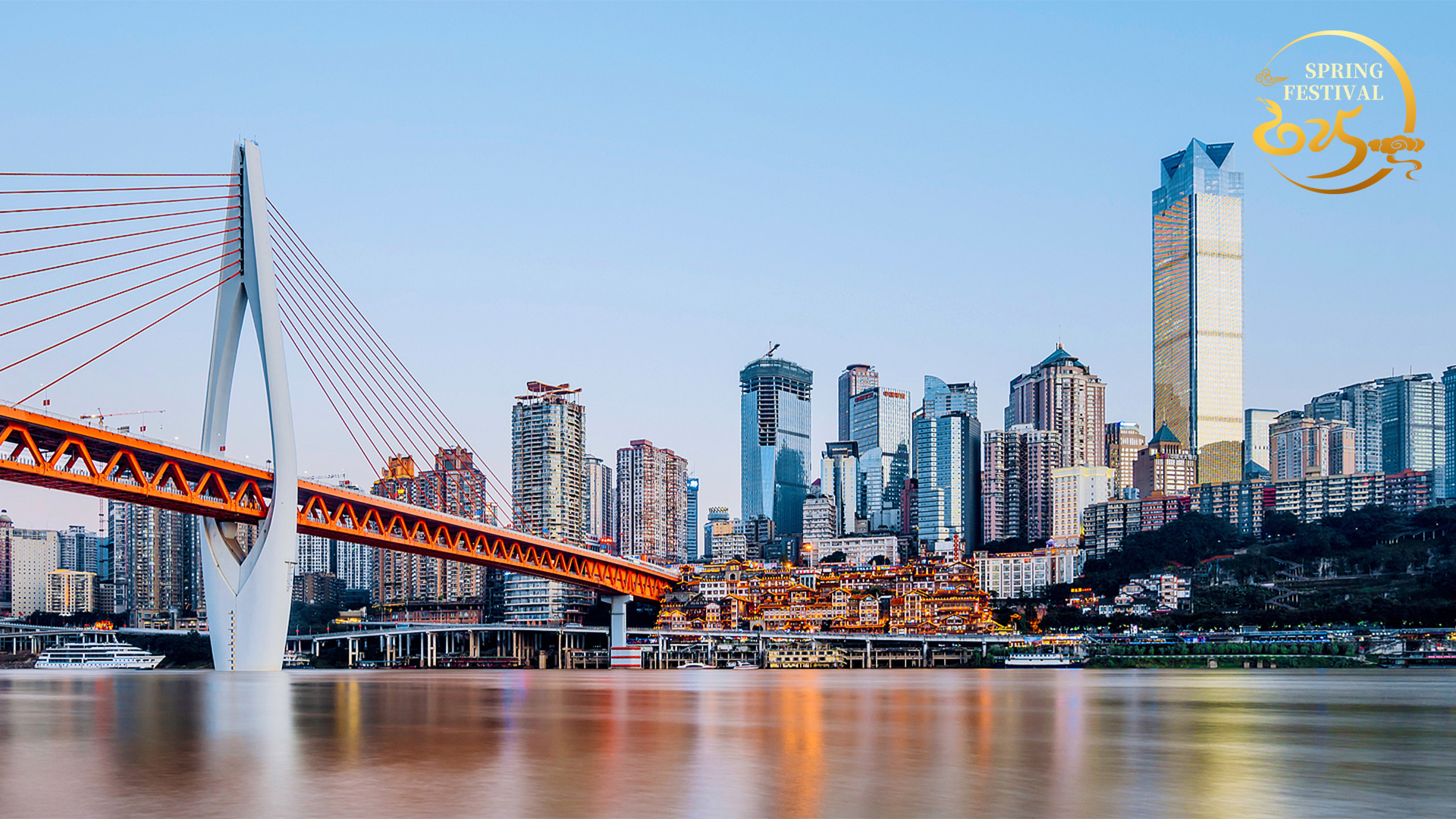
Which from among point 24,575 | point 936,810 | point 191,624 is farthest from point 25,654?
point 936,810

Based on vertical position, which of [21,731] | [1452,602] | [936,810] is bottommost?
[1452,602]

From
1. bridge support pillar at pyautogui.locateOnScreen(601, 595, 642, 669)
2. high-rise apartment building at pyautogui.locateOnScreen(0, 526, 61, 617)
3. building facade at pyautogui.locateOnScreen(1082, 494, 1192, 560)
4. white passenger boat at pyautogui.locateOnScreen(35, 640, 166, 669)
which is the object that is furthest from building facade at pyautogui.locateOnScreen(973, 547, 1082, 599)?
high-rise apartment building at pyautogui.locateOnScreen(0, 526, 61, 617)

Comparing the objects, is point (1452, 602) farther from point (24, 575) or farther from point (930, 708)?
point (24, 575)

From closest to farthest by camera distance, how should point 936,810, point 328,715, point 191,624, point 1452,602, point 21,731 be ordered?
point 936,810 < point 21,731 < point 328,715 < point 1452,602 < point 191,624

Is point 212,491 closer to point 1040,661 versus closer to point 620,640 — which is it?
point 620,640

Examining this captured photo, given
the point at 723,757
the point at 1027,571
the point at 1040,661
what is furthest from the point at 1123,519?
the point at 723,757

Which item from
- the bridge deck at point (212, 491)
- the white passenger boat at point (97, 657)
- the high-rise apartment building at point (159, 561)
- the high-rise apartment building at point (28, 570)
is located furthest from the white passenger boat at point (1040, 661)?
the high-rise apartment building at point (28, 570)
